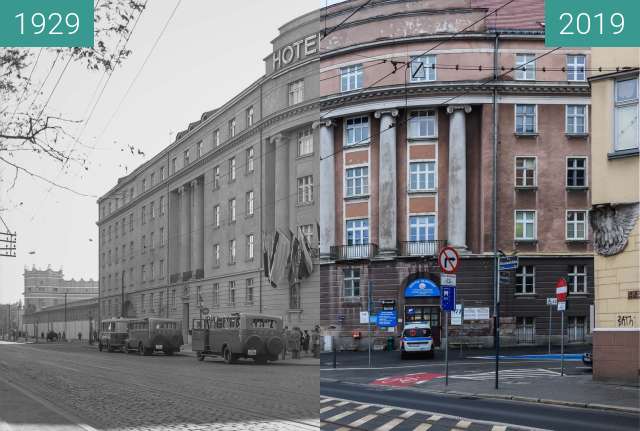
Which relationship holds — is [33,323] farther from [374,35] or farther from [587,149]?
[587,149]

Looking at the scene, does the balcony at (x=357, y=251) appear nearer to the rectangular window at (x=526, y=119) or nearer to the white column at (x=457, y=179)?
the white column at (x=457, y=179)

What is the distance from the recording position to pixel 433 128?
1801 inches

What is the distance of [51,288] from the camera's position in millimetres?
6098

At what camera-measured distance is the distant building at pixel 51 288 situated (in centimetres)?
596

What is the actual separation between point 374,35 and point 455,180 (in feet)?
30.8

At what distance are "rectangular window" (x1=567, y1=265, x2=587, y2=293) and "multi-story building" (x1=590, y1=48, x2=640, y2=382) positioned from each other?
2449cm

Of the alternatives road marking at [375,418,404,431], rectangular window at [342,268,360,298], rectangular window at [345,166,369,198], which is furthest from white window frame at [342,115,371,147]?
road marking at [375,418,404,431]

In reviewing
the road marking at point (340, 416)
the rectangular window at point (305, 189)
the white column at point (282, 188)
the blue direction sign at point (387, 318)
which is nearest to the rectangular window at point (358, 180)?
the blue direction sign at point (387, 318)

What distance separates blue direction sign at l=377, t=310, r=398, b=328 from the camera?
41.8 m

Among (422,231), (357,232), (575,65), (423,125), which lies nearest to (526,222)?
(422,231)

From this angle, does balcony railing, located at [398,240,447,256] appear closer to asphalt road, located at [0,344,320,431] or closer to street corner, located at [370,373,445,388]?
street corner, located at [370,373,445,388]

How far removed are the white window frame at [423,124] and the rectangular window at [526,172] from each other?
4.63 meters

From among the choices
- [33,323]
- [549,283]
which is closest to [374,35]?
[549,283]

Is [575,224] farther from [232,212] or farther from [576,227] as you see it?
[232,212]
